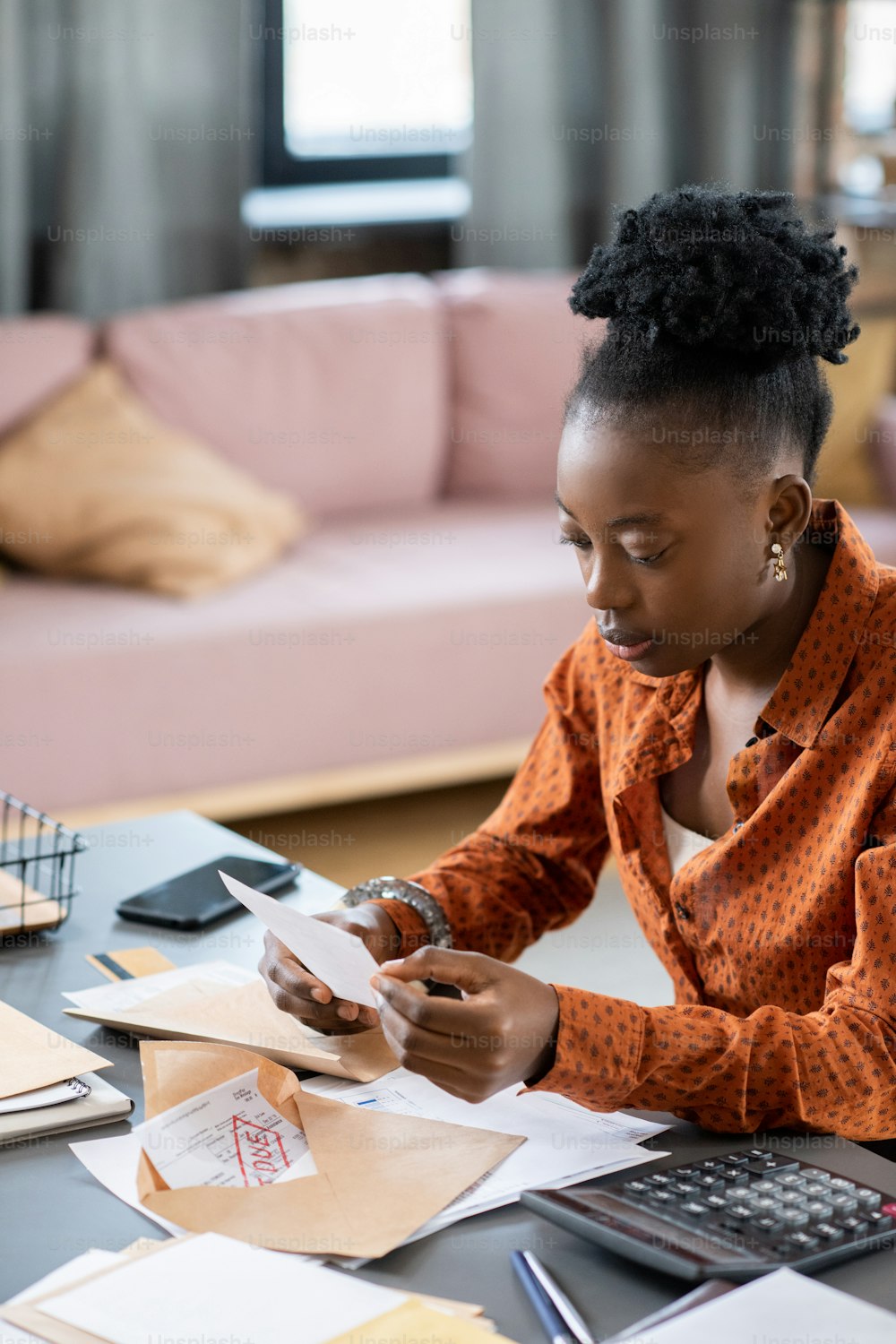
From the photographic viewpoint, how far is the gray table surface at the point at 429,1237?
890mm

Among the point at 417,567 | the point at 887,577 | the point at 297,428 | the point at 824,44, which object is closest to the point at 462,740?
the point at 417,567

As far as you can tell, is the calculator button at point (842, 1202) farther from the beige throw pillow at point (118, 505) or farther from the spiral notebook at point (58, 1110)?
the beige throw pillow at point (118, 505)

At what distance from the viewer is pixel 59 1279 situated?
0.90 metres

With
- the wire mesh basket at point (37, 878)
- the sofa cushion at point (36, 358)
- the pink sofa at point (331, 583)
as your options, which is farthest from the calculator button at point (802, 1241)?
the sofa cushion at point (36, 358)

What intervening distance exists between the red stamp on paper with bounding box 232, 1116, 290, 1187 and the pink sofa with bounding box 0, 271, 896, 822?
6.32 feet

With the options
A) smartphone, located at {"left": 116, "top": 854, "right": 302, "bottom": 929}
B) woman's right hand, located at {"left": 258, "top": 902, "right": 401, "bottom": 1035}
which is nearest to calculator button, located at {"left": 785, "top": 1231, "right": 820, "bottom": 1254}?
woman's right hand, located at {"left": 258, "top": 902, "right": 401, "bottom": 1035}

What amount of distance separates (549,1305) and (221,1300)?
0.17 m

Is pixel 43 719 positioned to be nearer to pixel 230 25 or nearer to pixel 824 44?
pixel 230 25

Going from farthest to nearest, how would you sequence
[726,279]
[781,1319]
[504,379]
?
[504,379] < [726,279] < [781,1319]

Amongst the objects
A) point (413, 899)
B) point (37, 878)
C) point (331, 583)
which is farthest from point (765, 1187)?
point (331, 583)

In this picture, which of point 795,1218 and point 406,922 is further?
point 406,922

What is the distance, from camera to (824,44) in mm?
4461

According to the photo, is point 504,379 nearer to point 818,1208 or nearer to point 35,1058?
point 35,1058

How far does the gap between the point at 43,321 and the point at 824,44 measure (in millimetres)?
2333
